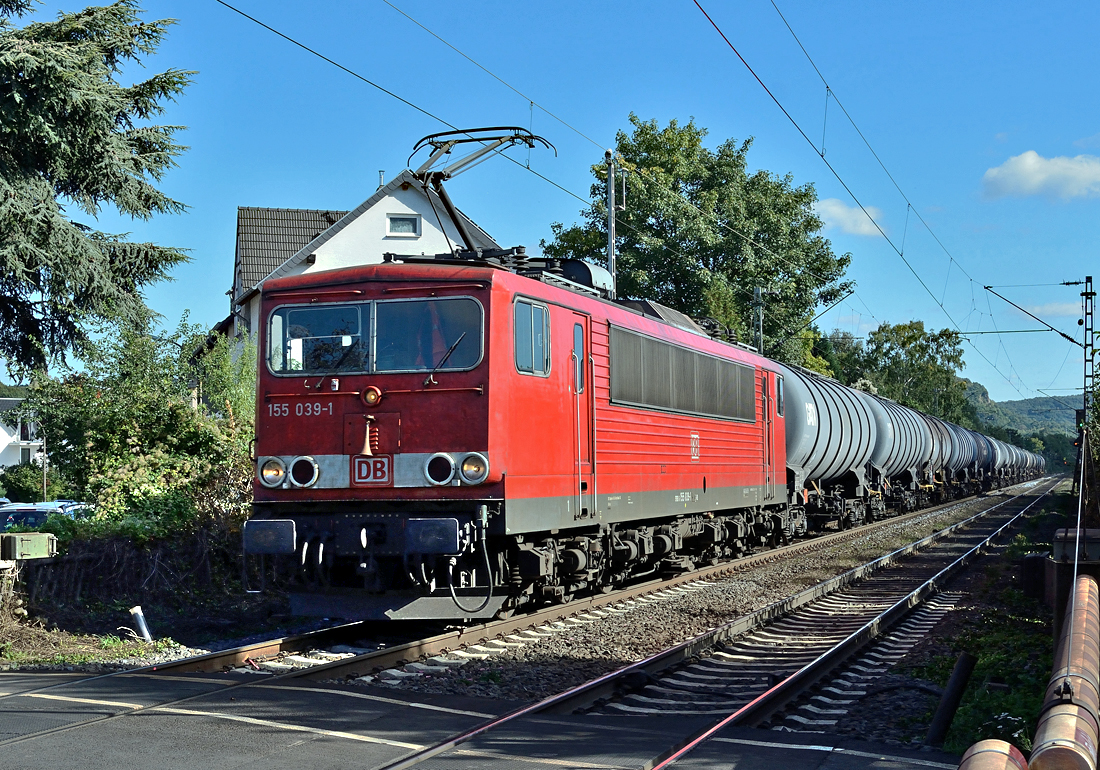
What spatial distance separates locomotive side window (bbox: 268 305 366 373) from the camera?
9922 mm

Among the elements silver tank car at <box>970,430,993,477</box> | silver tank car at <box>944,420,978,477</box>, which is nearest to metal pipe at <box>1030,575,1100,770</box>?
silver tank car at <box>944,420,978,477</box>

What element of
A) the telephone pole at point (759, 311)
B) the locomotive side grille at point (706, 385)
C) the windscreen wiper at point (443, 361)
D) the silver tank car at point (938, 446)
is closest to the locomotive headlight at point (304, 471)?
the windscreen wiper at point (443, 361)

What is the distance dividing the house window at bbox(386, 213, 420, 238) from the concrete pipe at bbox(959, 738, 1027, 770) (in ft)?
108

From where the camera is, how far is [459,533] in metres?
9.03

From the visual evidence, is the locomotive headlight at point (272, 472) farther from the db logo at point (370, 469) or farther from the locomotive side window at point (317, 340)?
the locomotive side window at point (317, 340)

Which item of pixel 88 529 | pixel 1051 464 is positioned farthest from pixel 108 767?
pixel 1051 464

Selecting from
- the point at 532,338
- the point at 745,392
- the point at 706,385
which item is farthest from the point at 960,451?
the point at 532,338

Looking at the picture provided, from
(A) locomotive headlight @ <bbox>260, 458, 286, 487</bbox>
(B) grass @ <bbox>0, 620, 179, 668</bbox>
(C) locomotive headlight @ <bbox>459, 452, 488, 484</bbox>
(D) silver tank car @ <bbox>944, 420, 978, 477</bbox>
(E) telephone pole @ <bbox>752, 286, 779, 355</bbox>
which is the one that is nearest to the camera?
(B) grass @ <bbox>0, 620, 179, 668</bbox>

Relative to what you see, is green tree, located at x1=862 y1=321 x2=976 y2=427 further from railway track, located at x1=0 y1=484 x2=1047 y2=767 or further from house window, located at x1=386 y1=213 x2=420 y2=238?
railway track, located at x1=0 y1=484 x2=1047 y2=767

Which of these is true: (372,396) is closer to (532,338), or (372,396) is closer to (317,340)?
(317,340)

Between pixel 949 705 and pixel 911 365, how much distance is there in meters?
80.5

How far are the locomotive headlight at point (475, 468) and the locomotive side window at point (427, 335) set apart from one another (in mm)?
793

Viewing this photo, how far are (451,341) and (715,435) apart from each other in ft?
21.2

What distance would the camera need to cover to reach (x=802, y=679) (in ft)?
26.4
